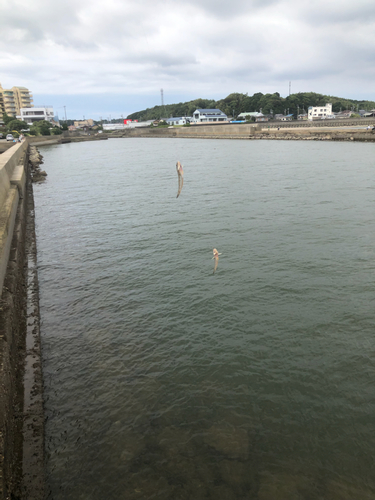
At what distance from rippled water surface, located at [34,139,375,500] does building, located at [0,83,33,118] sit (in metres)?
143

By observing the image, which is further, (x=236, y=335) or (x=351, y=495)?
(x=236, y=335)

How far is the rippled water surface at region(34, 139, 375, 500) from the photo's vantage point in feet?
18.2

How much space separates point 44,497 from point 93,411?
5.50 ft

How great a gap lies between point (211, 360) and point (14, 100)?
525 ft

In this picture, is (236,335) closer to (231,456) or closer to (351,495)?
(231,456)

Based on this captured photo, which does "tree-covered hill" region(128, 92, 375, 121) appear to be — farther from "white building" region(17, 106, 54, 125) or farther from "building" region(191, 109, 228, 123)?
"white building" region(17, 106, 54, 125)

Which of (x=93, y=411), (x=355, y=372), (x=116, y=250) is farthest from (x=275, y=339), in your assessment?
(x=116, y=250)

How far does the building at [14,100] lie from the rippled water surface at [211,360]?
143 metres

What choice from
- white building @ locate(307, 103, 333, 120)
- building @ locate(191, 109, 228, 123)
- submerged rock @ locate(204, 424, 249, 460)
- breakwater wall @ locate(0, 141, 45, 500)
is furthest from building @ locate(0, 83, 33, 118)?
submerged rock @ locate(204, 424, 249, 460)

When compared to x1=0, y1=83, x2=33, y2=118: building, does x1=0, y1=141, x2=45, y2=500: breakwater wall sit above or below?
below

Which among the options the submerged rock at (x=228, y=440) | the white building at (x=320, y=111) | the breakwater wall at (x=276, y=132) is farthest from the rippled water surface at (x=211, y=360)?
the white building at (x=320, y=111)

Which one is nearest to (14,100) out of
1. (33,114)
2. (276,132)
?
(33,114)

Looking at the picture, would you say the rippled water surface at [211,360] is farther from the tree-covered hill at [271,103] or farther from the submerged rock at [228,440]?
the tree-covered hill at [271,103]

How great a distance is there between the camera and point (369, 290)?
35.5 feet
